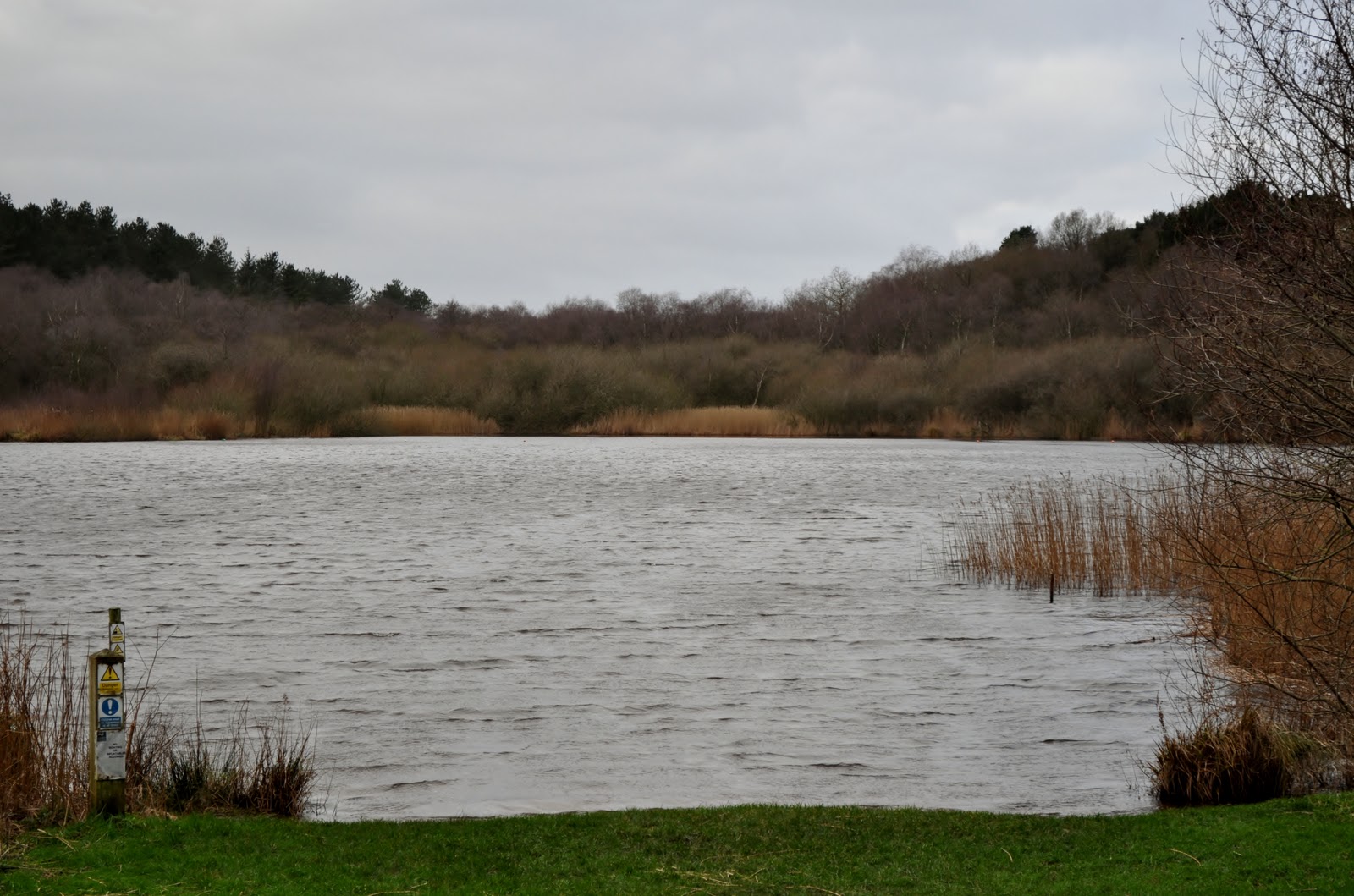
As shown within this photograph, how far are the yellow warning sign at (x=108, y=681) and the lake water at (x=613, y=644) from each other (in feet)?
7.51

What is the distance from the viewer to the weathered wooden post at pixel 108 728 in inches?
293

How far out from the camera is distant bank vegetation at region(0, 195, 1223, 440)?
65.3 meters

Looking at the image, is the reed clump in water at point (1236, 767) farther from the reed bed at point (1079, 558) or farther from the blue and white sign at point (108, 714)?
the reed bed at point (1079, 558)

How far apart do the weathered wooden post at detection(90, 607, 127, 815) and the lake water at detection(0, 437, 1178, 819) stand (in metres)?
1.90

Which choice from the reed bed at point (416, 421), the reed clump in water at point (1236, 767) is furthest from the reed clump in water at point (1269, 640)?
the reed bed at point (416, 421)

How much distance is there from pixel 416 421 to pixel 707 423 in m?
16.5

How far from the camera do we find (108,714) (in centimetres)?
750

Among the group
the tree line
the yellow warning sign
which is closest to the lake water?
the yellow warning sign

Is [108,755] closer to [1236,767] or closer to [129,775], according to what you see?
[129,775]

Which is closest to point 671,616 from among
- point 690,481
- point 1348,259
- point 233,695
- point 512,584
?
point 512,584

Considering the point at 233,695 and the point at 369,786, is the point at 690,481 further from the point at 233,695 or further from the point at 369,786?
the point at 369,786

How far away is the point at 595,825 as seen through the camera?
838 centimetres

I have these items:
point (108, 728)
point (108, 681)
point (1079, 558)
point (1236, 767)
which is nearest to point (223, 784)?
point (108, 728)

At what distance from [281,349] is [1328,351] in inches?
2592
